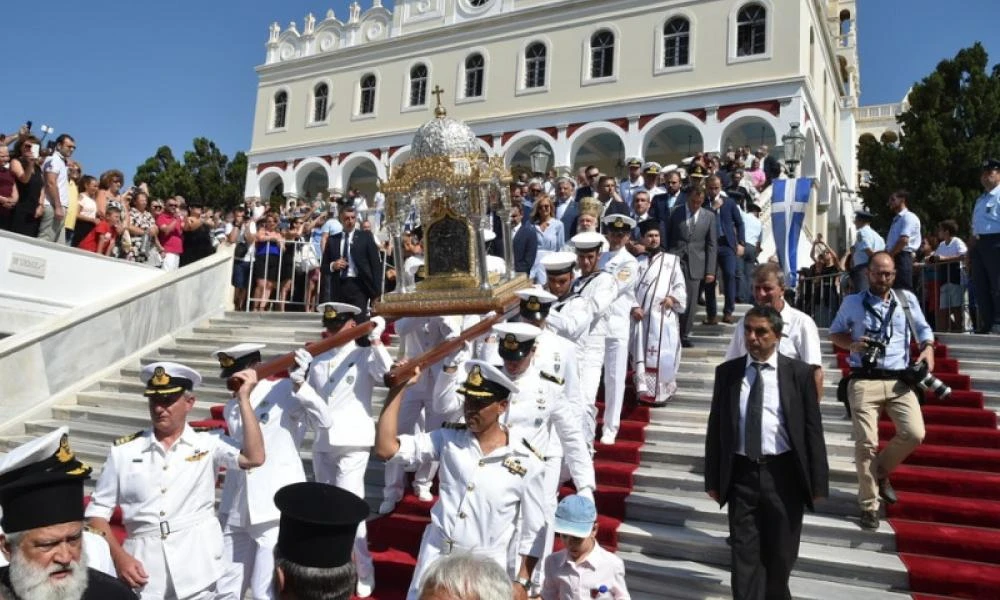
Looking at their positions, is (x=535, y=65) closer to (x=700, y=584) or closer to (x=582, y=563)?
(x=700, y=584)

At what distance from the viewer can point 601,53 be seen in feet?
95.7

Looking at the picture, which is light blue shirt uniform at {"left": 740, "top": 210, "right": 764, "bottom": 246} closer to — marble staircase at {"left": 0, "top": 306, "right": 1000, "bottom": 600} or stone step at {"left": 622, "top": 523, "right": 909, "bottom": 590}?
marble staircase at {"left": 0, "top": 306, "right": 1000, "bottom": 600}

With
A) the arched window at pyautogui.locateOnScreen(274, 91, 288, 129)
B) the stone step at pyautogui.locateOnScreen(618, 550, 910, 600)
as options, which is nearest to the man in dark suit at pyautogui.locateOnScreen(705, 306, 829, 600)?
the stone step at pyautogui.locateOnScreen(618, 550, 910, 600)

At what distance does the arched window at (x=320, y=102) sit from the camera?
35.7 metres

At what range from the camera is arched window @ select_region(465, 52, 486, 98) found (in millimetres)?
31781

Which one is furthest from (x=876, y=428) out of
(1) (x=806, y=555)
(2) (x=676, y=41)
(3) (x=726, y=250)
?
(2) (x=676, y=41)

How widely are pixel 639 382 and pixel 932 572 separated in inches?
127

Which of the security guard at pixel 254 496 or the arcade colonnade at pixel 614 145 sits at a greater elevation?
the arcade colonnade at pixel 614 145

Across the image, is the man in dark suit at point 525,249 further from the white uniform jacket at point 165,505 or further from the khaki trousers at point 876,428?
the white uniform jacket at point 165,505

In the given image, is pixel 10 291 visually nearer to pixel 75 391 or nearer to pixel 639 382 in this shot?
pixel 75 391

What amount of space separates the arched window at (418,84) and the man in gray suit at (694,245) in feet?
85.7

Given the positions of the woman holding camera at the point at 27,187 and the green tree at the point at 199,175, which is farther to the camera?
the green tree at the point at 199,175

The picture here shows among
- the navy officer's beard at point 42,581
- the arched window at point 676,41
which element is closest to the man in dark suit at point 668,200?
the navy officer's beard at point 42,581

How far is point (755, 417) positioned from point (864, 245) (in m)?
6.39
